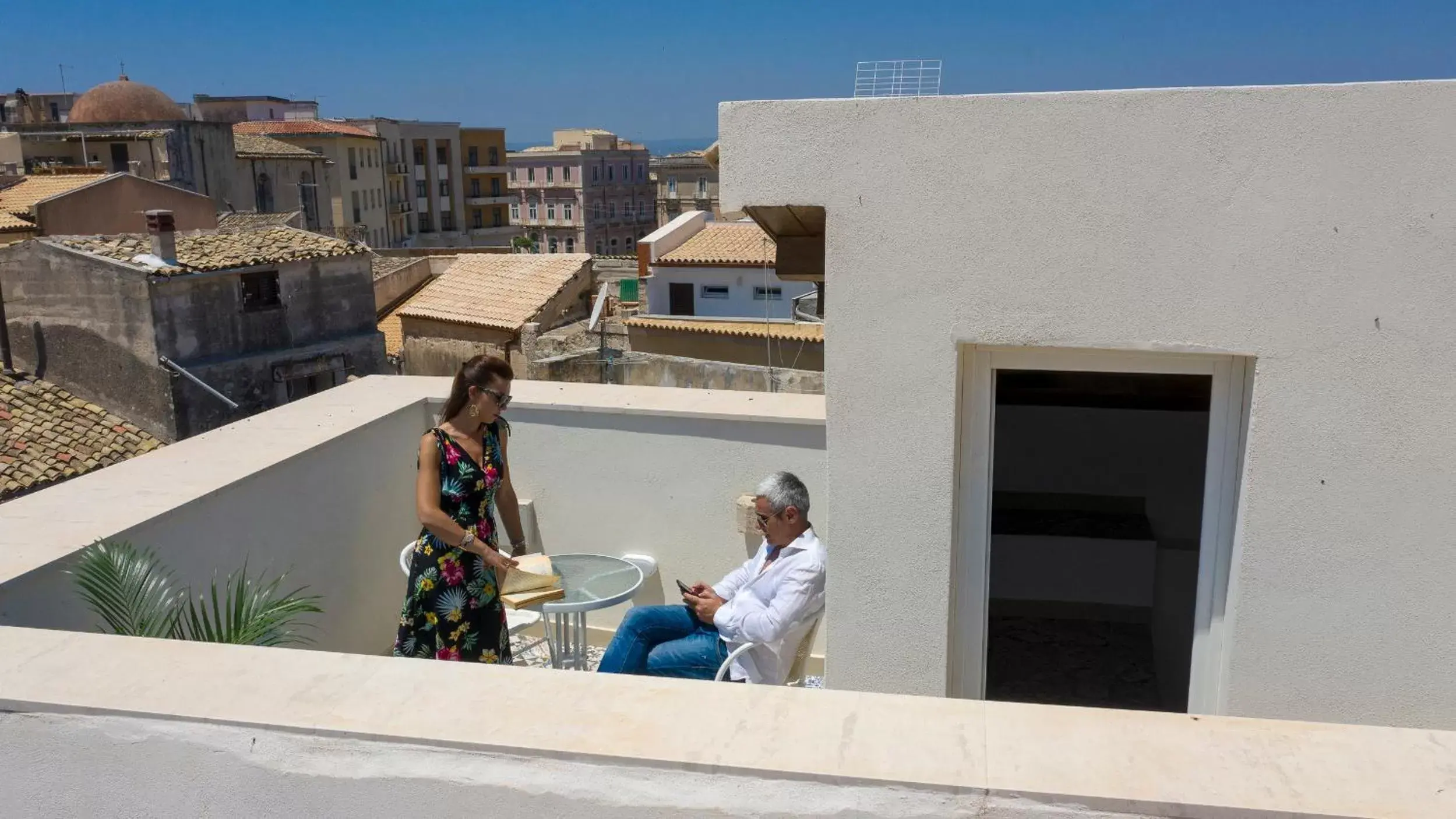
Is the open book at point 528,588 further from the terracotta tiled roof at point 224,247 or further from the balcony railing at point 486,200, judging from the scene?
the balcony railing at point 486,200

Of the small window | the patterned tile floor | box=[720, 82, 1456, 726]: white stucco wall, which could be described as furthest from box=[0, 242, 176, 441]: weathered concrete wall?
box=[720, 82, 1456, 726]: white stucco wall

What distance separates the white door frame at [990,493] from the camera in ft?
11.0

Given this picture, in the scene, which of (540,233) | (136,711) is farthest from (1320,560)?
(540,233)

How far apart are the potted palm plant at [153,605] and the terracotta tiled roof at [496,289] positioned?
861 inches

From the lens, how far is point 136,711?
2.60 m

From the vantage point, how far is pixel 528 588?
4.50m

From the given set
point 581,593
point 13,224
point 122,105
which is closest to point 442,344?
point 13,224

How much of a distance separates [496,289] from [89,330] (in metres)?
11.2

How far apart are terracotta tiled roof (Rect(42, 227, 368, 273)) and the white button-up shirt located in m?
18.1

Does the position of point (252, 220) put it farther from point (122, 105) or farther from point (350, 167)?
point (350, 167)

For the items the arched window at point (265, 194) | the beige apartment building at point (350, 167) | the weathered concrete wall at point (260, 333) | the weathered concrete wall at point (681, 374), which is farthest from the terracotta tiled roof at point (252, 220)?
the weathered concrete wall at point (681, 374)

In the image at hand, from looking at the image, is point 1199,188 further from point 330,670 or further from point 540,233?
point 540,233

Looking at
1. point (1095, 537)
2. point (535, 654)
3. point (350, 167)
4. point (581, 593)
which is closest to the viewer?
point (581, 593)

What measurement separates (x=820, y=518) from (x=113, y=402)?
60.4 ft
